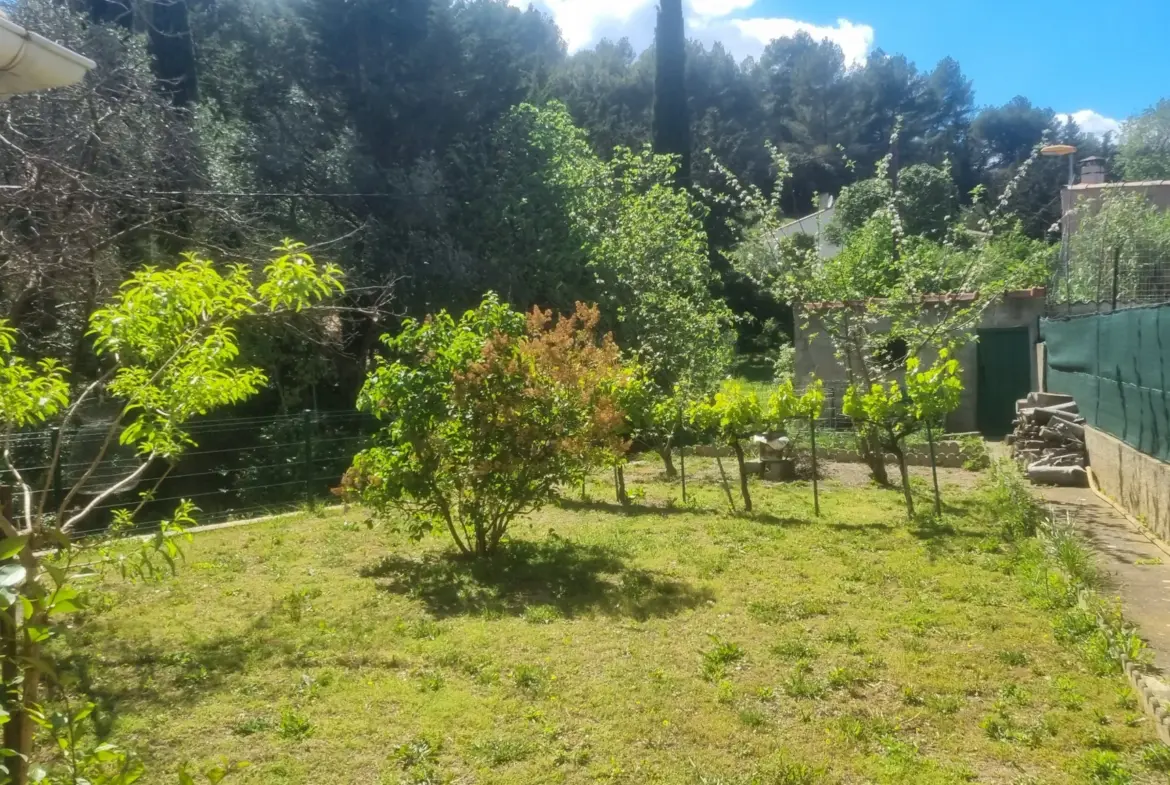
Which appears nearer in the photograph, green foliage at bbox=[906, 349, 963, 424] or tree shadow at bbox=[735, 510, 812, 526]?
green foliage at bbox=[906, 349, 963, 424]

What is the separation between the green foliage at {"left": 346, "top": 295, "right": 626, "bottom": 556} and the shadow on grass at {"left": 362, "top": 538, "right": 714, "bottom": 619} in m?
0.40

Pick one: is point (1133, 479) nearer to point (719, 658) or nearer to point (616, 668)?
point (719, 658)

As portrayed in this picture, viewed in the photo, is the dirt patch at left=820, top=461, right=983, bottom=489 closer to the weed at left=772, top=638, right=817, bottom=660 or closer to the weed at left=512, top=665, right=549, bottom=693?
the weed at left=772, top=638, right=817, bottom=660

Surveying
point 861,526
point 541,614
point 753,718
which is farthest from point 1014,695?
point 861,526

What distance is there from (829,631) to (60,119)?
8088 millimetres

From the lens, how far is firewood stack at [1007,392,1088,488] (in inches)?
461

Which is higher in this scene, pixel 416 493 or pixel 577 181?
pixel 577 181

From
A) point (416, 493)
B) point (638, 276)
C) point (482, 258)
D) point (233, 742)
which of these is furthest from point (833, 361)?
point (233, 742)

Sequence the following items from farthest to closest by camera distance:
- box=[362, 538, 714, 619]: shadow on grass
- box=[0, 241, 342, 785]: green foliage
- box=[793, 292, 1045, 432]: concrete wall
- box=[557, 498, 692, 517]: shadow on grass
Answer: box=[793, 292, 1045, 432]: concrete wall
box=[557, 498, 692, 517]: shadow on grass
box=[362, 538, 714, 619]: shadow on grass
box=[0, 241, 342, 785]: green foliage

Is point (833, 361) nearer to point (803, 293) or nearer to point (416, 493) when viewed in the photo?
point (803, 293)

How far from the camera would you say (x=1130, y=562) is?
297 inches

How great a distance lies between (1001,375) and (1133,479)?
325 inches

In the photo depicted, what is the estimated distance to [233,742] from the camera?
15.0ft

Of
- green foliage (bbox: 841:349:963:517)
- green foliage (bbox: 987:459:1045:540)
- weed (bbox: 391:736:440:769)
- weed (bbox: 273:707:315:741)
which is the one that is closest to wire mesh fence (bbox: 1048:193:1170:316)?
green foliage (bbox: 987:459:1045:540)
